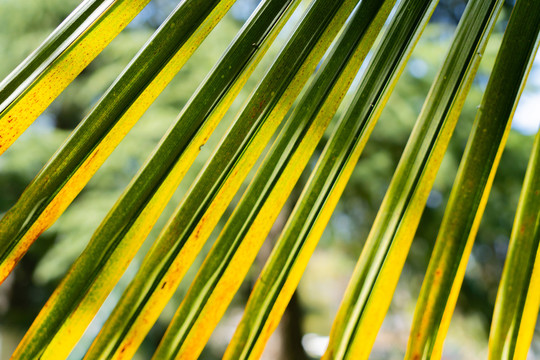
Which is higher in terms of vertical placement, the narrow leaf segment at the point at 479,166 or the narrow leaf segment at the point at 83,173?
the narrow leaf segment at the point at 479,166

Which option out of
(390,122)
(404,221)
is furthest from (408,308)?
(404,221)

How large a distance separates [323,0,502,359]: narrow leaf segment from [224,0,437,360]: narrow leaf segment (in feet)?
0.22

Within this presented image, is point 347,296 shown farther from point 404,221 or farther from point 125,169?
point 125,169

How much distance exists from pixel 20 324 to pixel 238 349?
5700 mm

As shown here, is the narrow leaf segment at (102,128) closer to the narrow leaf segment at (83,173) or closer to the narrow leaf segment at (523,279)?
the narrow leaf segment at (83,173)

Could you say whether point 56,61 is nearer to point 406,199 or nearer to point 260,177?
point 260,177

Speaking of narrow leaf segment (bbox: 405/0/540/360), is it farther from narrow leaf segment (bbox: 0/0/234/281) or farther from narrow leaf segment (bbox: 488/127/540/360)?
narrow leaf segment (bbox: 0/0/234/281)

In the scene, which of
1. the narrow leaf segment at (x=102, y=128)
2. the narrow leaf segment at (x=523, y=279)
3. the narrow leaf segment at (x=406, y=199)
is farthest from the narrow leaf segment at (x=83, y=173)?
the narrow leaf segment at (x=523, y=279)

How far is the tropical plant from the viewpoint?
504 millimetres

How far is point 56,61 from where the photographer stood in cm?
49

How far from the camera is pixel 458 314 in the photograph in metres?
4.46

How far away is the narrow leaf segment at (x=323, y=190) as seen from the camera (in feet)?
1.86

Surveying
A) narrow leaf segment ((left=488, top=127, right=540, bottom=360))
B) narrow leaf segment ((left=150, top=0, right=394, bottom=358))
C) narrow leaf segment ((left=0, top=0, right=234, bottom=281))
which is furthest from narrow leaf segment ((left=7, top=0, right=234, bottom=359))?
narrow leaf segment ((left=488, top=127, right=540, bottom=360))

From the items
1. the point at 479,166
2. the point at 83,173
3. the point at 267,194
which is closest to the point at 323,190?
the point at 267,194
